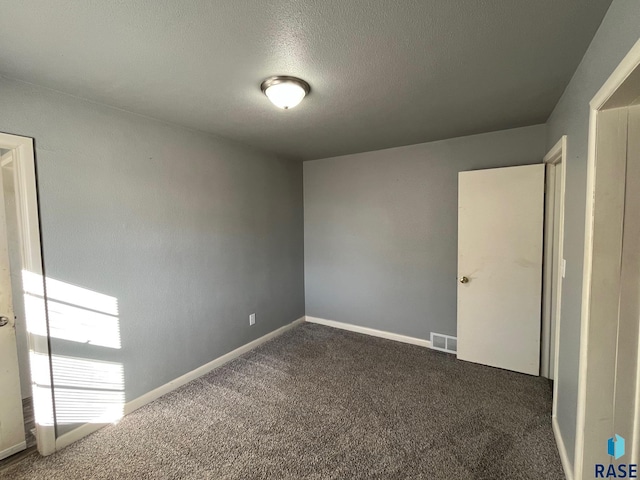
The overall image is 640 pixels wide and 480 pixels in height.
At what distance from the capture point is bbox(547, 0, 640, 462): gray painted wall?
3.86 ft

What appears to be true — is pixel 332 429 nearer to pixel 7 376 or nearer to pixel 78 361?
pixel 78 361

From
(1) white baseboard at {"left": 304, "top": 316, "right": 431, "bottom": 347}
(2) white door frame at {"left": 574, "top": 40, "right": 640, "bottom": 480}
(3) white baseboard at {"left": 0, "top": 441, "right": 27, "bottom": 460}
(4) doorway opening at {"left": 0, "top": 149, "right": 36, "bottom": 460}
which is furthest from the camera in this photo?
(1) white baseboard at {"left": 304, "top": 316, "right": 431, "bottom": 347}

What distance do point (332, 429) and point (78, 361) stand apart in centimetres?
185

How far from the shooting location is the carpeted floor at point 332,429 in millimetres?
1773

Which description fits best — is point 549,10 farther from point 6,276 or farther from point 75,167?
point 6,276

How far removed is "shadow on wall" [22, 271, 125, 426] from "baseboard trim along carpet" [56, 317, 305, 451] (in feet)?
0.17

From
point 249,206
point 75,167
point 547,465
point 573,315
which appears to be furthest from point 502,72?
point 75,167

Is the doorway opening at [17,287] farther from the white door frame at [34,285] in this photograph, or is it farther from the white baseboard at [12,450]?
the white door frame at [34,285]

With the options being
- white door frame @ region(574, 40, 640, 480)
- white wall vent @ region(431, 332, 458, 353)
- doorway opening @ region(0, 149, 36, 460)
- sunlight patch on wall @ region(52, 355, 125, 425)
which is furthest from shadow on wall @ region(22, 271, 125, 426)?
white wall vent @ region(431, 332, 458, 353)

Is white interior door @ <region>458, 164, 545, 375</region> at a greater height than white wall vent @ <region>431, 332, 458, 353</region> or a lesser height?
greater

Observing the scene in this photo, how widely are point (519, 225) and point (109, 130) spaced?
11.7 feet

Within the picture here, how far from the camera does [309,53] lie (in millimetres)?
1542

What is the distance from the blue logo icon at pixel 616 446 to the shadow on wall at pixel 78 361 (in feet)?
9.89

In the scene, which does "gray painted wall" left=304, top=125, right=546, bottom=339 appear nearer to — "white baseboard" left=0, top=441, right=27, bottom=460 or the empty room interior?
the empty room interior
